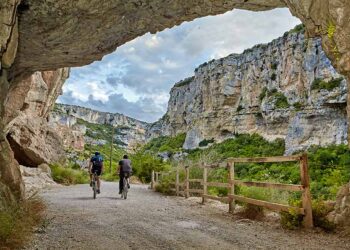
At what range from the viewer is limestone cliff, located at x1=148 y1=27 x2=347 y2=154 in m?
61.2

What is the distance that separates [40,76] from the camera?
81.9 ft

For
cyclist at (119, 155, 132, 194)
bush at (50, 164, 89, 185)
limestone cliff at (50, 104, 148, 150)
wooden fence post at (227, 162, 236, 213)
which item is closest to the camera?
wooden fence post at (227, 162, 236, 213)

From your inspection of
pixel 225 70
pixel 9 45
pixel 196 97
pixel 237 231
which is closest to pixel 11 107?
pixel 9 45

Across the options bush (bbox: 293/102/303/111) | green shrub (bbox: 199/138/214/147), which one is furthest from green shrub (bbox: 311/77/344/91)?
green shrub (bbox: 199/138/214/147)

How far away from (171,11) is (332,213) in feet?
19.5

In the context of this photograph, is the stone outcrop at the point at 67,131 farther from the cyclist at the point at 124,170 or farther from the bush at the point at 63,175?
the cyclist at the point at 124,170

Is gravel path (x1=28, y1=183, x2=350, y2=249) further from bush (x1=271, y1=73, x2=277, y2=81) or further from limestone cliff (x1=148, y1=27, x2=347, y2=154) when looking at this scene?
bush (x1=271, y1=73, x2=277, y2=81)

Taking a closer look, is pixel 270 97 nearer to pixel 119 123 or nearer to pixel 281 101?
pixel 281 101

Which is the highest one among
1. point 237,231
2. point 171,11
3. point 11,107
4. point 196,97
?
point 196,97

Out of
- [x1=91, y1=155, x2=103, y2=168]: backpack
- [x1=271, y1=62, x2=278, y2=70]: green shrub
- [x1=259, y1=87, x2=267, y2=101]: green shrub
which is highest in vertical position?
[x1=271, y1=62, x2=278, y2=70]: green shrub

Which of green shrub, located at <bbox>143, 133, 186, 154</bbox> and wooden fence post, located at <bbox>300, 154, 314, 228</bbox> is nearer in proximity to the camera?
wooden fence post, located at <bbox>300, 154, 314, 228</bbox>

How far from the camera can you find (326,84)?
6091 cm

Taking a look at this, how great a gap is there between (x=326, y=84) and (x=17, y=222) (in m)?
61.8

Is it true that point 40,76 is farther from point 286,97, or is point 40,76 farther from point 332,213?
point 286,97
